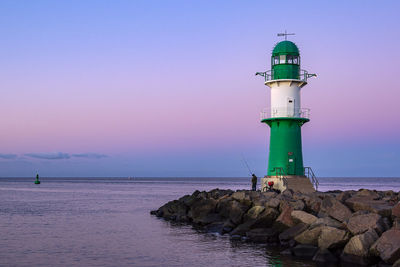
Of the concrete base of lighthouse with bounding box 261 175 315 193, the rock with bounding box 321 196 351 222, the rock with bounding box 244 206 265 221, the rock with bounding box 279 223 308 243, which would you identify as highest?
the concrete base of lighthouse with bounding box 261 175 315 193

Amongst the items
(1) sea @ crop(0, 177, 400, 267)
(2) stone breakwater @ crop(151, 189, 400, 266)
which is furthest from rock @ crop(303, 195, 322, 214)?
(1) sea @ crop(0, 177, 400, 267)

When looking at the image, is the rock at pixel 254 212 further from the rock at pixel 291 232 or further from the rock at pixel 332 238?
the rock at pixel 332 238

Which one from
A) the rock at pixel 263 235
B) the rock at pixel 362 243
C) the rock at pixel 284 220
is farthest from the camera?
the rock at pixel 263 235

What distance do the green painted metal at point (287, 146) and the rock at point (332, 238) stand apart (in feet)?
33.9

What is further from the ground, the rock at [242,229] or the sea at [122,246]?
the rock at [242,229]

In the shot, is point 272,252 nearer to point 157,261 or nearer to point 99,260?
point 157,261

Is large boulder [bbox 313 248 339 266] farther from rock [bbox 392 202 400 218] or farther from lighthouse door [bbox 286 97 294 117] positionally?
lighthouse door [bbox 286 97 294 117]

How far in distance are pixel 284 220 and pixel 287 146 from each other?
8144 mm

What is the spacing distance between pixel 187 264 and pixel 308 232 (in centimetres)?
394

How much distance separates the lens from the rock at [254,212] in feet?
58.5

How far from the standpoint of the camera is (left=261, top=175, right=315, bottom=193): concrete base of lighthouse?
2345 centimetres

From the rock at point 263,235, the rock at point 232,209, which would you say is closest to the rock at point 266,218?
the rock at point 263,235

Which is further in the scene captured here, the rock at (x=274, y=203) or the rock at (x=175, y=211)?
the rock at (x=175, y=211)

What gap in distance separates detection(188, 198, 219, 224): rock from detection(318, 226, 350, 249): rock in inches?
337
